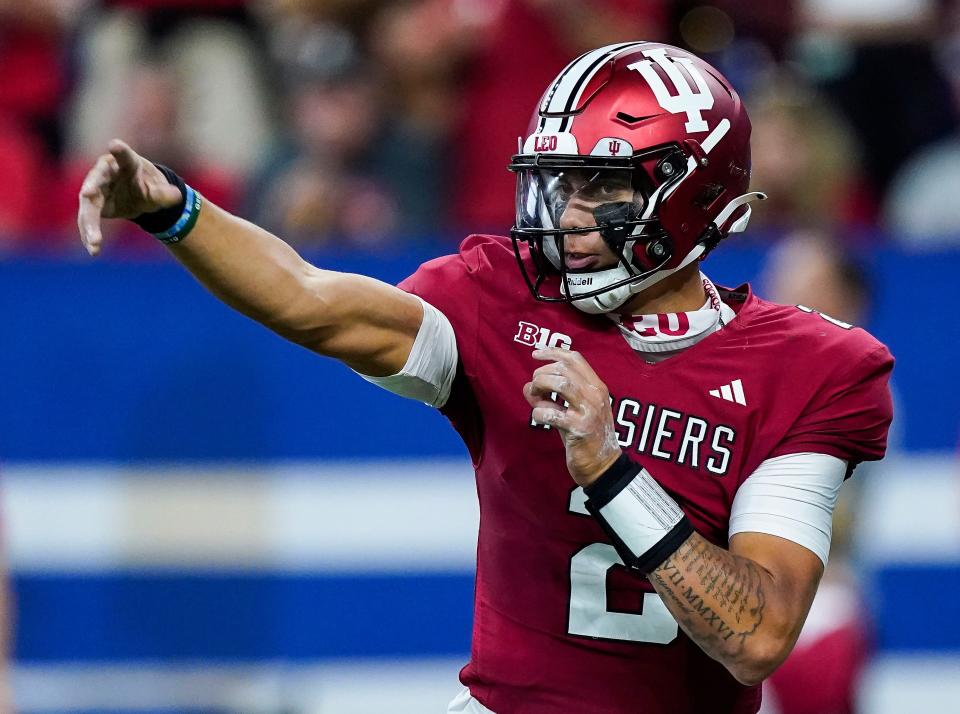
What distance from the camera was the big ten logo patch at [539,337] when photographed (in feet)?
10.3

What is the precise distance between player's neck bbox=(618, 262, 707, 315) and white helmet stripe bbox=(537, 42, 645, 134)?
0.40m

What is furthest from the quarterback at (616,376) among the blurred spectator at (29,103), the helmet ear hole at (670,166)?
the blurred spectator at (29,103)

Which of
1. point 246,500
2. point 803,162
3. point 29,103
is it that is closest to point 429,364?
point 246,500

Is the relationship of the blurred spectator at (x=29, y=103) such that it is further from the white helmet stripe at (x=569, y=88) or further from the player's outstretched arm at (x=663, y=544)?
the player's outstretched arm at (x=663, y=544)

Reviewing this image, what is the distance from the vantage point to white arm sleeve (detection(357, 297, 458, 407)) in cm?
306

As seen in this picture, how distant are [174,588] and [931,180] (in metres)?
3.55

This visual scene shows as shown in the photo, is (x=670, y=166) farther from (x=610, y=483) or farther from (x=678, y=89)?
(x=610, y=483)

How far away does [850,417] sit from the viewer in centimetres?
311

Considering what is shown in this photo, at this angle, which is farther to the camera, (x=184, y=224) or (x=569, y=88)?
(x=569, y=88)

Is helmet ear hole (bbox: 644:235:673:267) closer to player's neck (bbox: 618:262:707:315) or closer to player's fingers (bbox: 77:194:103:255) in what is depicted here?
player's neck (bbox: 618:262:707:315)

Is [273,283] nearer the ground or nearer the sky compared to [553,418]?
nearer the sky

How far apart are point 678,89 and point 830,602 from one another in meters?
2.42

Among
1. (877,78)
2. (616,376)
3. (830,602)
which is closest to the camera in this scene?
(616,376)

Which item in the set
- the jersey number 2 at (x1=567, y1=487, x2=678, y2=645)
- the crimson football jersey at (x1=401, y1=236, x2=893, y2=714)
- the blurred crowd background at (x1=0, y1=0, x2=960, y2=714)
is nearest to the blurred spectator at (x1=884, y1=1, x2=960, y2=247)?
the blurred crowd background at (x1=0, y1=0, x2=960, y2=714)
